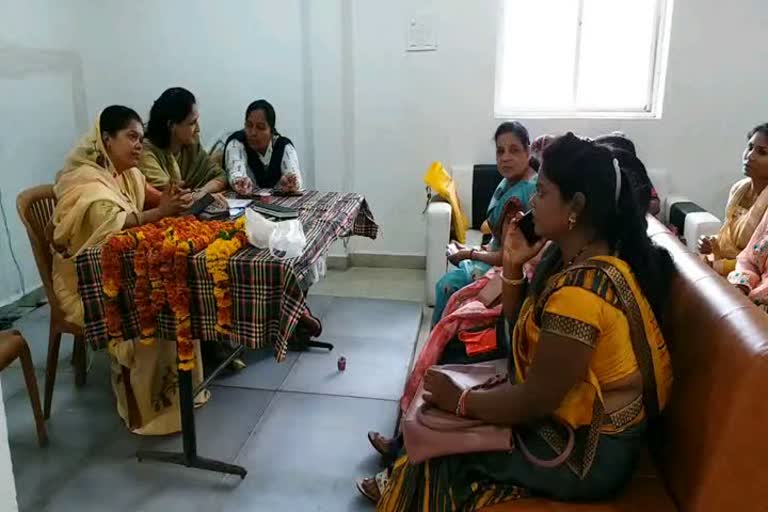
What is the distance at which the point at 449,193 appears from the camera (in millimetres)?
3588

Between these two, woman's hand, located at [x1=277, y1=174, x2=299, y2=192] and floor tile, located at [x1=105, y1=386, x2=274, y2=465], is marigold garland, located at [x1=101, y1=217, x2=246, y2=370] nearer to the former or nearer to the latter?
floor tile, located at [x1=105, y1=386, x2=274, y2=465]

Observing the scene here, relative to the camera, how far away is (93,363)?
288cm

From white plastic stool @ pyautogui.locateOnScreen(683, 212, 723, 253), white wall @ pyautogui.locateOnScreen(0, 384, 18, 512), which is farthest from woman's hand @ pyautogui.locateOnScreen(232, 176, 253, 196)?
white plastic stool @ pyautogui.locateOnScreen(683, 212, 723, 253)

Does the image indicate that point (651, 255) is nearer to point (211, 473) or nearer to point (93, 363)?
point (211, 473)

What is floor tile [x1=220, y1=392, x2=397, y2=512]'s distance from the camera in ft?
6.52

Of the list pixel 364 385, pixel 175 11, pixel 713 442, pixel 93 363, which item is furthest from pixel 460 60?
pixel 713 442

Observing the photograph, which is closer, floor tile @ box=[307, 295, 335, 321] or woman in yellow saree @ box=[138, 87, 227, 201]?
woman in yellow saree @ box=[138, 87, 227, 201]

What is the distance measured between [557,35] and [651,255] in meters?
3.03

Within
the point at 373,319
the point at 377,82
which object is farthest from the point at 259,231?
the point at 377,82

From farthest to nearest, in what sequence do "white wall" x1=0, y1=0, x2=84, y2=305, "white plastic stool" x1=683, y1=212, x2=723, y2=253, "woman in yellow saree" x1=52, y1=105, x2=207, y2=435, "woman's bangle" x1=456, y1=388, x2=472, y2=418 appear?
1. "white wall" x1=0, y1=0, x2=84, y2=305
2. "white plastic stool" x1=683, y1=212, x2=723, y2=253
3. "woman in yellow saree" x1=52, y1=105, x2=207, y2=435
4. "woman's bangle" x1=456, y1=388, x2=472, y2=418

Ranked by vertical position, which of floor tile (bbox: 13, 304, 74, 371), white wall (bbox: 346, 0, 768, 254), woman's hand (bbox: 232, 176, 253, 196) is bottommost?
floor tile (bbox: 13, 304, 74, 371)

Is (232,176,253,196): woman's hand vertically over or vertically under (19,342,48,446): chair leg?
over

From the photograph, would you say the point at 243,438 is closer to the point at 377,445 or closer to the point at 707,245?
the point at 377,445

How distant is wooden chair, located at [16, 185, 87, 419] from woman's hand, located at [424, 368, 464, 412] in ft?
4.99
